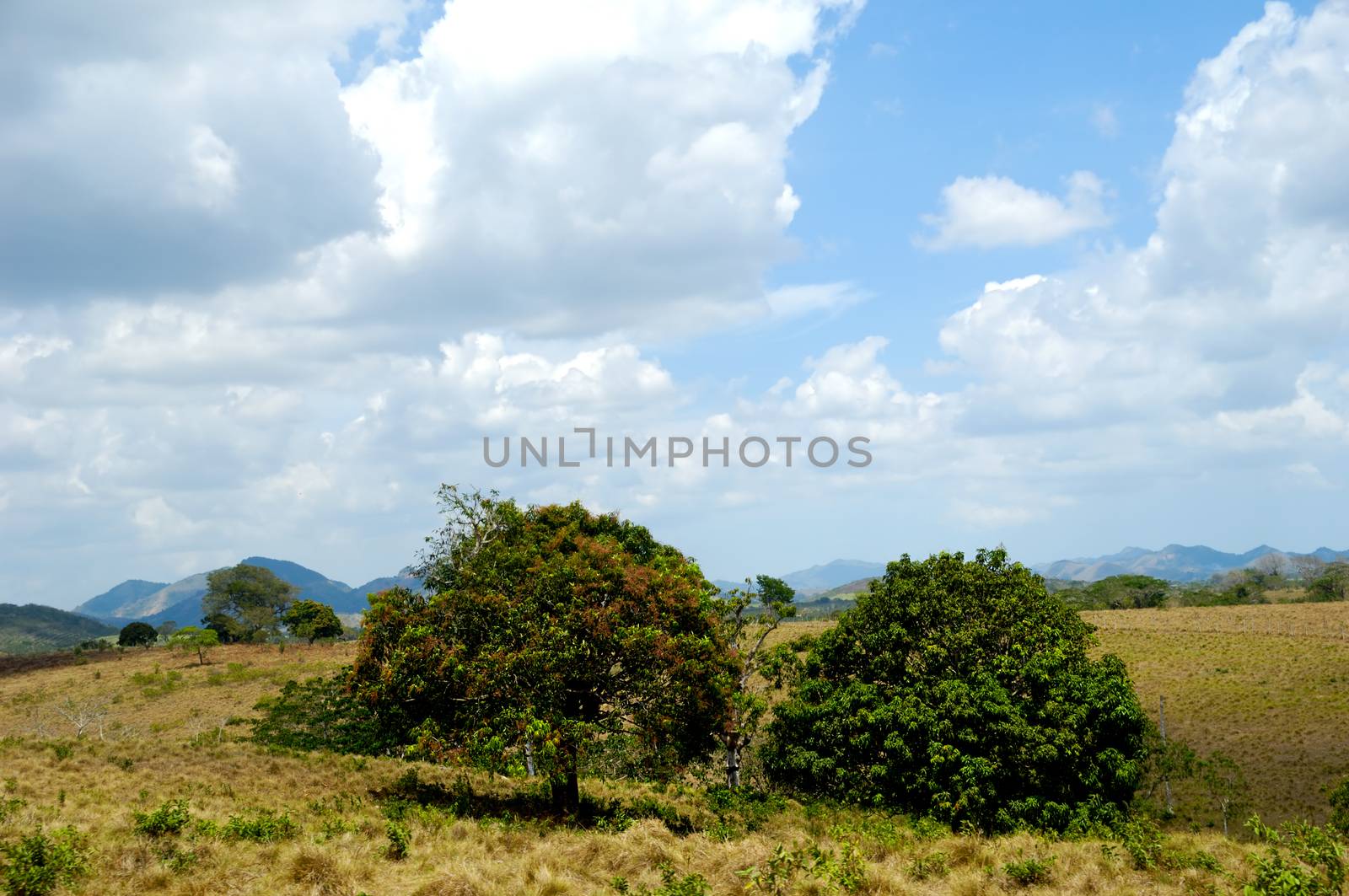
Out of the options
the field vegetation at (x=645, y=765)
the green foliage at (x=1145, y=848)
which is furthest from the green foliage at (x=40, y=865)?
the green foliage at (x=1145, y=848)

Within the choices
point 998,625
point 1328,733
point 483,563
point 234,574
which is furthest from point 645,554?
point 234,574

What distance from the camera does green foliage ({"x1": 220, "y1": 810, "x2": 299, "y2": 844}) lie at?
15.6 meters

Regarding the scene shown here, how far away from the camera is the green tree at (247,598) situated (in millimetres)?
123250

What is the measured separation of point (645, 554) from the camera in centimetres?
3769

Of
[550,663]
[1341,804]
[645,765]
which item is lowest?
[1341,804]

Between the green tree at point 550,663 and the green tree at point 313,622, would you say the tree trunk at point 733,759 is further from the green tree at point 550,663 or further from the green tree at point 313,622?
the green tree at point 313,622

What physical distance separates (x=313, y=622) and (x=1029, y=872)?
338 ft

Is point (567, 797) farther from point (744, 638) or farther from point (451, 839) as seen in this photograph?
point (744, 638)

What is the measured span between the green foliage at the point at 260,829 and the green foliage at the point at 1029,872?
13.8 meters

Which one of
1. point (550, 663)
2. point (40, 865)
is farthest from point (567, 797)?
point (40, 865)

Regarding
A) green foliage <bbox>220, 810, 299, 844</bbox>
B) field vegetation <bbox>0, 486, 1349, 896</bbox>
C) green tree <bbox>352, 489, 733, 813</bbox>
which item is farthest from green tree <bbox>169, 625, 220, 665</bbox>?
green foliage <bbox>220, 810, 299, 844</bbox>

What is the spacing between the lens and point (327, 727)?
3972 centimetres

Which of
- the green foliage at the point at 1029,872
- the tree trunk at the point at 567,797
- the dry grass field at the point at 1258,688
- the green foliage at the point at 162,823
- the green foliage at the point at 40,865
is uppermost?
the green foliage at the point at 40,865

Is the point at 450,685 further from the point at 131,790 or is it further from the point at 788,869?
the point at 788,869
